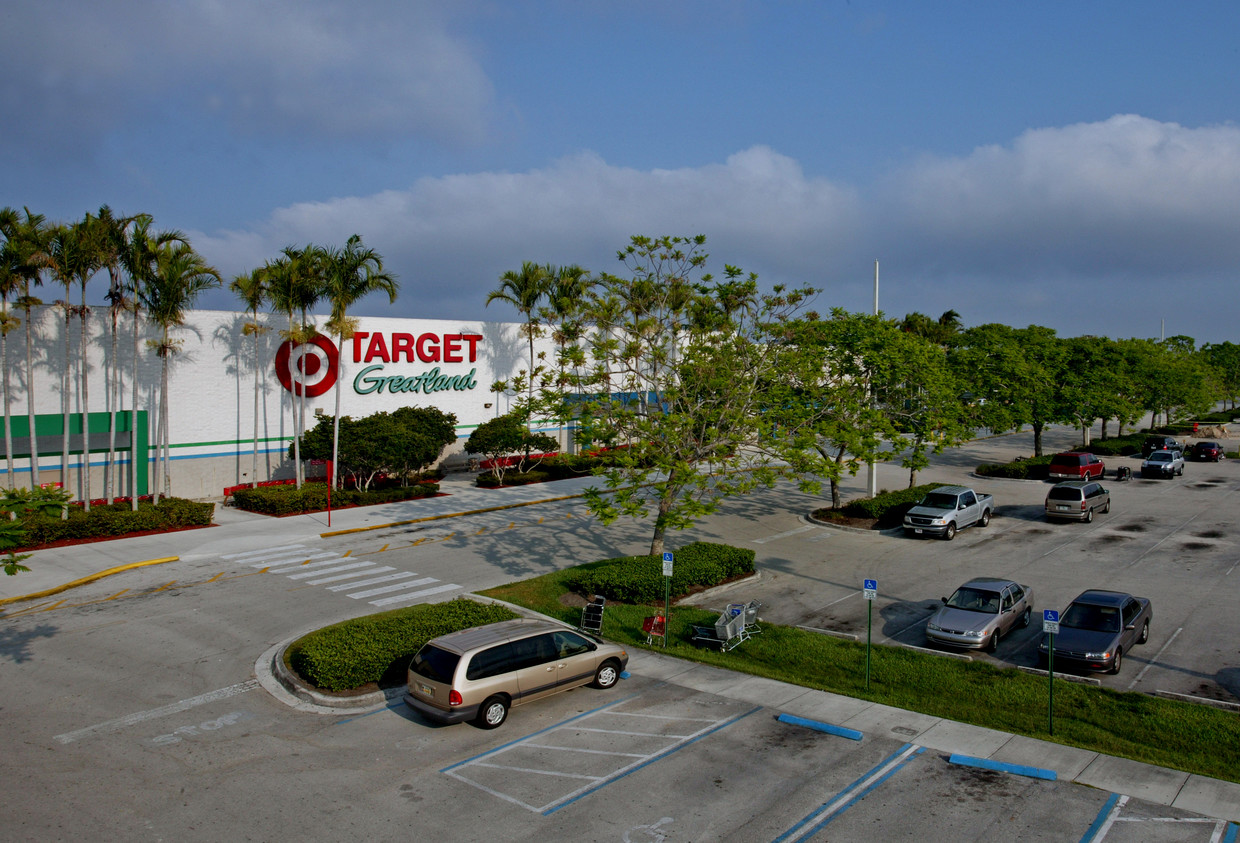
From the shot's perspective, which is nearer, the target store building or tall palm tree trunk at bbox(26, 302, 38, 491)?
tall palm tree trunk at bbox(26, 302, 38, 491)

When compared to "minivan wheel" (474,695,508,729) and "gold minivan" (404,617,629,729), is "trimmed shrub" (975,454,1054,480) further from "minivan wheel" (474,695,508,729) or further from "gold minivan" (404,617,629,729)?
"minivan wheel" (474,695,508,729)

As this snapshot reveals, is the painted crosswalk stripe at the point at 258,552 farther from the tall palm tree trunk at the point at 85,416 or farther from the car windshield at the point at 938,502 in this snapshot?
the car windshield at the point at 938,502

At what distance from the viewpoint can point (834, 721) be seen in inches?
514

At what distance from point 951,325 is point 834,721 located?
83755 millimetres

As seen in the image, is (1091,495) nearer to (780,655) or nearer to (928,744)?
(780,655)

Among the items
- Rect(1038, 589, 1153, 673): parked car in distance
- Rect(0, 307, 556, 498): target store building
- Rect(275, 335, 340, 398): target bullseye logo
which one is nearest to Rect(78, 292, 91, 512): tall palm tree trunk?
Rect(0, 307, 556, 498): target store building

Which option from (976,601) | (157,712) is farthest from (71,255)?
(976,601)

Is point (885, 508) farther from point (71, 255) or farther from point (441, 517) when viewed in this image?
point (71, 255)

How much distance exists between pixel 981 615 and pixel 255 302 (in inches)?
1159

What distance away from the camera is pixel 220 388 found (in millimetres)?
35344

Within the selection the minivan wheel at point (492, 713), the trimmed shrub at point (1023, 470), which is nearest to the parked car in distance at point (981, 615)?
the minivan wheel at point (492, 713)

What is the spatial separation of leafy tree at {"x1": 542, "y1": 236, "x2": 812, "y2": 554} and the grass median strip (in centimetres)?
341

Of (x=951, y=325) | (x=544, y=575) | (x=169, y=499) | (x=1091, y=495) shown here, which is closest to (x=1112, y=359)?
(x=1091, y=495)

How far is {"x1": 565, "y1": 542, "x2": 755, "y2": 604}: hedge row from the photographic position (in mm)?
20500
